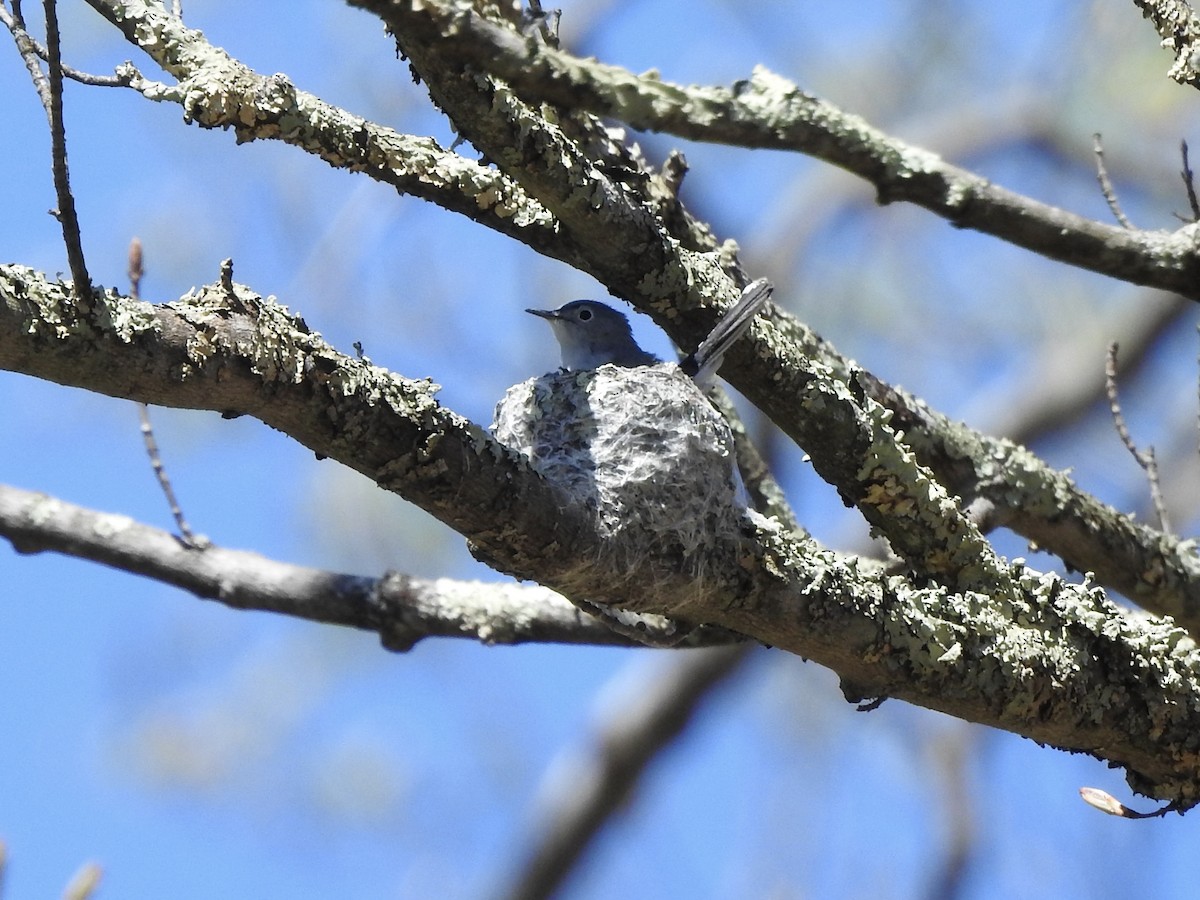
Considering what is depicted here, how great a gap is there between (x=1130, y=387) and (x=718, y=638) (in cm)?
391

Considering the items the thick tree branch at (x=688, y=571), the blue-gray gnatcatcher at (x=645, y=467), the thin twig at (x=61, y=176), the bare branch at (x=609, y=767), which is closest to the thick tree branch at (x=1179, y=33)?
the blue-gray gnatcatcher at (x=645, y=467)

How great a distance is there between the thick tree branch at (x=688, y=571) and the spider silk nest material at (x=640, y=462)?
0.6 inches

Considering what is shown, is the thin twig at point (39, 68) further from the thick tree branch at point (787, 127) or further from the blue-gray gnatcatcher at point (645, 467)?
the blue-gray gnatcatcher at point (645, 467)

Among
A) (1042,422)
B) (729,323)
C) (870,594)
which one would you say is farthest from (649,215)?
(1042,422)

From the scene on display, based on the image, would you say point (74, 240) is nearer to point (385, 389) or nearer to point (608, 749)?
→ point (385, 389)

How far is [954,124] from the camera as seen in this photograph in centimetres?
790

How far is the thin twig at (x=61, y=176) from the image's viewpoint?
174 cm

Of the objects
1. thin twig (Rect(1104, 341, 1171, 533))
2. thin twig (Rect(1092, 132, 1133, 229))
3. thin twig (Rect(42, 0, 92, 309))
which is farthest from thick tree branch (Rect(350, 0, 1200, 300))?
thin twig (Rect(42, 0, 92, 309))

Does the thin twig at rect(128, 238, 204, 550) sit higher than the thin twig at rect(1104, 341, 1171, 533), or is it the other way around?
the thin twig at rect(1104, 341, 1171, 533)

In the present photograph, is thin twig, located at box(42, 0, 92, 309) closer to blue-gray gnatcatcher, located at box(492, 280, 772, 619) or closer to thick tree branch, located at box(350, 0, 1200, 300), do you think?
thick tree branch, located at box(350, 0, 1200, 300)

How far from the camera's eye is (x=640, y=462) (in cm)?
289

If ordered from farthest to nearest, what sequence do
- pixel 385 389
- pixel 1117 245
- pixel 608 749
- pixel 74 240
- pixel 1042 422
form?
pixel 1042 422 < pixel 608 749 < pixel 1117 245 < pixel 385 389 < pixel 74 240

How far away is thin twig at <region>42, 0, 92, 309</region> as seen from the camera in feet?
5.70

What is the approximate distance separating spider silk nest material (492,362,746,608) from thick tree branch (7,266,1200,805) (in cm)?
2
